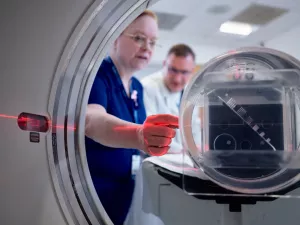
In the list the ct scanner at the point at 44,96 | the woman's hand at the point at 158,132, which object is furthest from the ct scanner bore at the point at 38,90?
the woman's hand at the point at 158,132

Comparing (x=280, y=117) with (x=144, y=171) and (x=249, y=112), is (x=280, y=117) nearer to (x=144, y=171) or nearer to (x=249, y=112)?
(x=249, y=112)

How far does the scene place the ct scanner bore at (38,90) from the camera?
1.73 ft

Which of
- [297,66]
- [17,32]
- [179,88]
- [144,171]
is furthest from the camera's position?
[179,88]

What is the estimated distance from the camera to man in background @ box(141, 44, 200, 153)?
1776 millimetres

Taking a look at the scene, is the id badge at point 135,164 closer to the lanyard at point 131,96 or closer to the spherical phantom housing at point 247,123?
the lanyard at point 131,96

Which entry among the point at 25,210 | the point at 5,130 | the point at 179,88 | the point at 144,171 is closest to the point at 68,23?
the point at 5,130

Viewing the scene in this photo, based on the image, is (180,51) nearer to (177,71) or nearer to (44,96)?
(177,71)

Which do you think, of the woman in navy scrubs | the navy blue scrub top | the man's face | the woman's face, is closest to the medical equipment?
the woman in navy scrubs

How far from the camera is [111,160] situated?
109 centimetres

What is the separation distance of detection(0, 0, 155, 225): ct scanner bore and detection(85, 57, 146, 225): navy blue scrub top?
455mm

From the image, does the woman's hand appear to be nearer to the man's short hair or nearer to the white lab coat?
the white lab coat

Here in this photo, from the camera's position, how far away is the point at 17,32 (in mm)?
525

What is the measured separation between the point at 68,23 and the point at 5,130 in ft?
0.66

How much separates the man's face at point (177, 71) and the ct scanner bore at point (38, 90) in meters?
1.28
